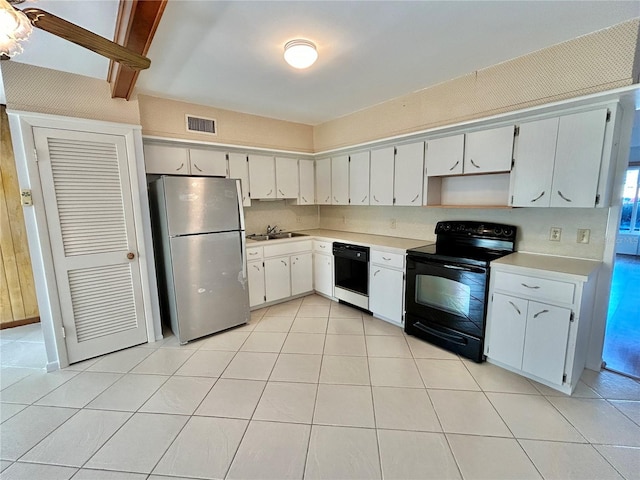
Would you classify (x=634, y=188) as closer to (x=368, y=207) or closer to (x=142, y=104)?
(x=368, y=207)

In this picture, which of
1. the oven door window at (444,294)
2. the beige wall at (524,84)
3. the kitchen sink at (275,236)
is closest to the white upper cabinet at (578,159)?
the beige wall at (524,84)

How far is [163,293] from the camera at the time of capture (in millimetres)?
3215

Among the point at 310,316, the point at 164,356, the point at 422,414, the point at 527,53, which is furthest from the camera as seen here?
the point at 310,316

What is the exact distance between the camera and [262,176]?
3.85 metres

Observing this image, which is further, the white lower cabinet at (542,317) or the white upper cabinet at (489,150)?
the white upper cabinet at (489,150)

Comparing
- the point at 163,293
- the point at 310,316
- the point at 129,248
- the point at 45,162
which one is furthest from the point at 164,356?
the point at 45,162

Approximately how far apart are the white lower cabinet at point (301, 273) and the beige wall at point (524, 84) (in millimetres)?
1861

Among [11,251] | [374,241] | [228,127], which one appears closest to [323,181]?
[374,241]

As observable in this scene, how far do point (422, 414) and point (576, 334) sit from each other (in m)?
1.21

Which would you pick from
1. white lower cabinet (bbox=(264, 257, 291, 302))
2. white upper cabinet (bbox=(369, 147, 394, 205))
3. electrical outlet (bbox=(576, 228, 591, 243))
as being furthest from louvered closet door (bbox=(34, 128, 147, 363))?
electrical outlet (bbox=(576, 228, 591, 243))

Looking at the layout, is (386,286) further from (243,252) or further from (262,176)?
(262,176)

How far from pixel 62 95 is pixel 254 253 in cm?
226

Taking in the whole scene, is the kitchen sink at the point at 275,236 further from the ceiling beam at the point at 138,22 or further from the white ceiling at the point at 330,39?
the ceiling beam at the point at 138,22

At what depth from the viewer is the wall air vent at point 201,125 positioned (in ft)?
11.0
